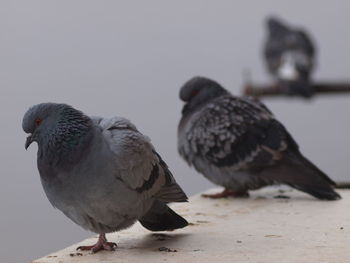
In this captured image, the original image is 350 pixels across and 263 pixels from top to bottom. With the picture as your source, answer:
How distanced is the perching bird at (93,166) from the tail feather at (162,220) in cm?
19

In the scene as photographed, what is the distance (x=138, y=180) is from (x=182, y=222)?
49 cm

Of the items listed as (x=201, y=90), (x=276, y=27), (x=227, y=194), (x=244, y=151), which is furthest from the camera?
(x=276, y=27)

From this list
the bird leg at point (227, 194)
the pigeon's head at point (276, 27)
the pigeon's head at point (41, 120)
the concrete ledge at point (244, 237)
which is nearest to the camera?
the concrete ledge at point (244, 237)

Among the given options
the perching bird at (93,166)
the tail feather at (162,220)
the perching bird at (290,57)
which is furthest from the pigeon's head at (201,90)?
the perching bird at (290,57)

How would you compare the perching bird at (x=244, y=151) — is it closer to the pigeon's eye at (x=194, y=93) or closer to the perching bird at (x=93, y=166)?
the pigeon's eye at (x=194, y=93)

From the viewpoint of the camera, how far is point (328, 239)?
3.14 meters

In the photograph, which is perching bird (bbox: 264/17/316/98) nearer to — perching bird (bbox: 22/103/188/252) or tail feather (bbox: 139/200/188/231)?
tail feather (bbox: 139/200/188/231)

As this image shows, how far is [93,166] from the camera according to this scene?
2.86m

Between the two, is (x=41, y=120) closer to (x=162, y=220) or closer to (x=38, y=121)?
(x=38, y=121)

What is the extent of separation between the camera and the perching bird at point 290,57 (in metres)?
8.84

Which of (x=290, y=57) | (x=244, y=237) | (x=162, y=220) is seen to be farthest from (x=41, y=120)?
(x=290, y=57)

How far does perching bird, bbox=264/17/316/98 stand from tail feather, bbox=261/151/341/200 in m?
4.03

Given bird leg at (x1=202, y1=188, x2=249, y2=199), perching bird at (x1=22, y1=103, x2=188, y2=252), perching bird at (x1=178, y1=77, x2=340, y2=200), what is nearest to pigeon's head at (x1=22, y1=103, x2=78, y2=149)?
perching bird at (x1=22, y1=103, x2=188, y2=252)

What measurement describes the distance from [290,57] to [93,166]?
825cm
